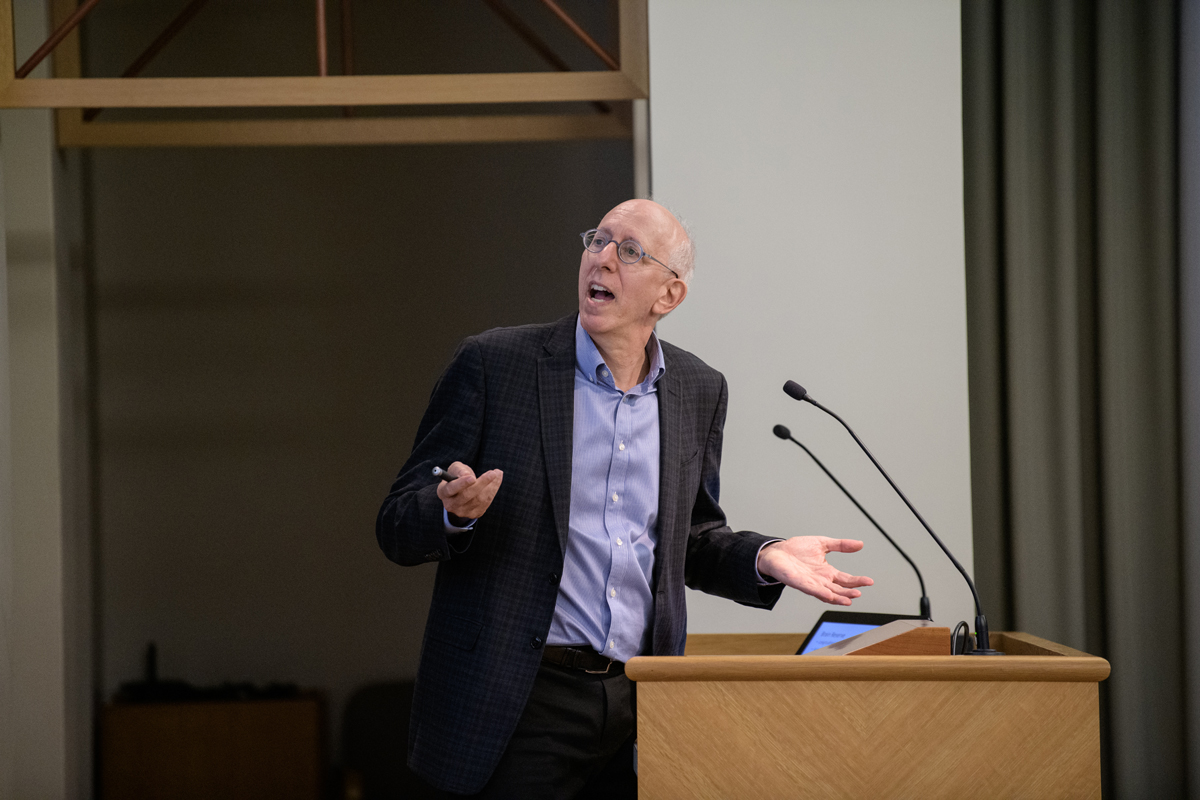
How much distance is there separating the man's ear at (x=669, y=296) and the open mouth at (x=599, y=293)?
95 mm

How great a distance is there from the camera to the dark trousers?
1604mm

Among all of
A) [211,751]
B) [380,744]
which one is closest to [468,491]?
[211,751]

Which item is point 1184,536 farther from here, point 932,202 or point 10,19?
point 10,19

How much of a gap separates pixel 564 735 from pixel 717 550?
1.50ft

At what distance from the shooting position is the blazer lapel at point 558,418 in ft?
5.48

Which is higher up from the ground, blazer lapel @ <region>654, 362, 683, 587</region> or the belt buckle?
blazer lapel @ <region>654, 362, 683, 587</region>

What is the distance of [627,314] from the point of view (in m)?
1.82

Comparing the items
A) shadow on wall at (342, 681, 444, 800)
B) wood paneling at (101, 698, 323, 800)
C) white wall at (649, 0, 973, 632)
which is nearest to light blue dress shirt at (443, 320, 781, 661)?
white wall at (649, 0, 973, 632)

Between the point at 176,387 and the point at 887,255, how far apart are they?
3541 mm

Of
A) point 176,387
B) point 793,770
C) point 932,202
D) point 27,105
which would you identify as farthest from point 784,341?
point 176,387

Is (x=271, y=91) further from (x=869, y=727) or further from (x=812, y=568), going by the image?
(x=869, y=727)

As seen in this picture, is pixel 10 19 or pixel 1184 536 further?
pixel 1184 536

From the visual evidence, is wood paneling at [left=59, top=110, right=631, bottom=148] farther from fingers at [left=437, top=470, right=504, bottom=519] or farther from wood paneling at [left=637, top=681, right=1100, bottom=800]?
wood paneling at [left=637, top=681, right=1100, bottom=800]

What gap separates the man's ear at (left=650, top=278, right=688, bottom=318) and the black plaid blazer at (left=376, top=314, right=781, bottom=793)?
16 cm
